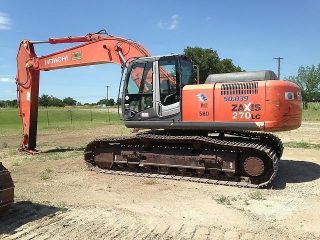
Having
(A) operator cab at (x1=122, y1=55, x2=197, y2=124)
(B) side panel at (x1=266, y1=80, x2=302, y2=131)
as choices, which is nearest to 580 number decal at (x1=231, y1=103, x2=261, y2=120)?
(B) side panel at (x1=266, y1=80, x2=302, y2=131)

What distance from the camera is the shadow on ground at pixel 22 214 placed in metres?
6.64

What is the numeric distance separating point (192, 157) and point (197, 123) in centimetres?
81

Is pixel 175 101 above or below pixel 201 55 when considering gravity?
Answer: below

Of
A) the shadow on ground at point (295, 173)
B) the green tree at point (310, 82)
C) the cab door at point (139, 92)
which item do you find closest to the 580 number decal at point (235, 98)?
the cab door at point (139, 92)

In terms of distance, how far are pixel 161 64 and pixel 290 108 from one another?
10.5ft

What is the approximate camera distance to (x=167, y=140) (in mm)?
10680

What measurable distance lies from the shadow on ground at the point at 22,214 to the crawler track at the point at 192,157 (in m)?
3.52

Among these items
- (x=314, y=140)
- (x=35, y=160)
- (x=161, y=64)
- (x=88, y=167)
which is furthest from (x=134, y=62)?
(x=314, y=140)

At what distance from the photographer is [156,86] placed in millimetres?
10812

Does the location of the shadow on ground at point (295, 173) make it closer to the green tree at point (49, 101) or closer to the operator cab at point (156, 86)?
the operator cab at point (156, 86)

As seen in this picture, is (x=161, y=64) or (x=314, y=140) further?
(x=314, y=140)

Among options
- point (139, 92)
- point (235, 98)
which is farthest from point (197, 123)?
point (139, 92)

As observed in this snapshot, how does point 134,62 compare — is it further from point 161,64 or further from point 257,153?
point 257,153

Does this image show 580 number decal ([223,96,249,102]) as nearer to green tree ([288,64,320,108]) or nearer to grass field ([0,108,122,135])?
grass field ([0,108,122,135])
